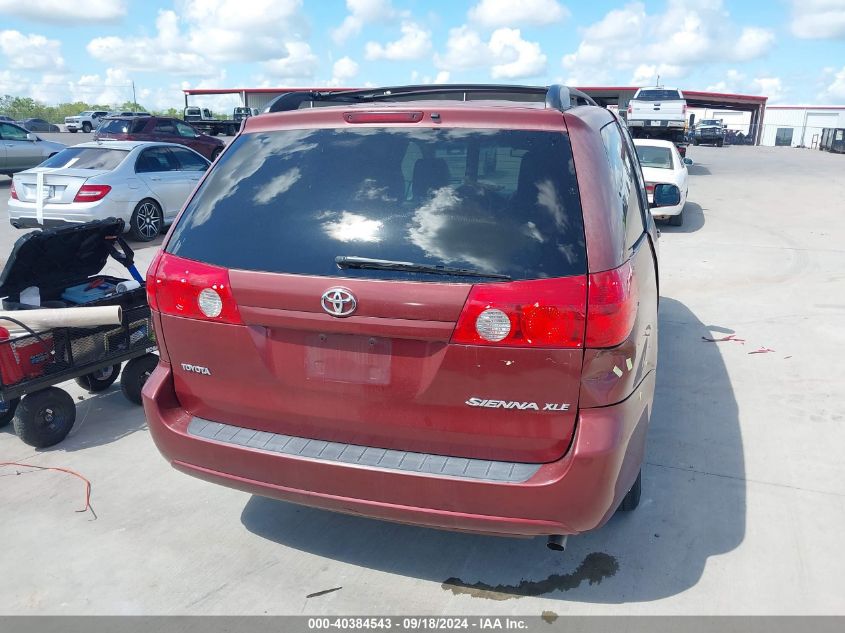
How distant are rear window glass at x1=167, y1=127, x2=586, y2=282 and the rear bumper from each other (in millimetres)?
654

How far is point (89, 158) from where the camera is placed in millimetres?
11273

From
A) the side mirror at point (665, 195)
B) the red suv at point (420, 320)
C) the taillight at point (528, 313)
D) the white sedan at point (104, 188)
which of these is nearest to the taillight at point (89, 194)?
the white sedan at point (104, 188)

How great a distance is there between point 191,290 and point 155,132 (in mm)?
19024

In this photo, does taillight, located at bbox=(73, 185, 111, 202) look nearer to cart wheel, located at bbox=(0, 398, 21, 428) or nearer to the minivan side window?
cart wheel, located at bbox=(0, 398, 21, 428)

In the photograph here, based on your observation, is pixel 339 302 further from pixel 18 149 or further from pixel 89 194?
pixel 18 149

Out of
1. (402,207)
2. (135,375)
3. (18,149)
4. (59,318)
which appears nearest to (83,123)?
(18,149)

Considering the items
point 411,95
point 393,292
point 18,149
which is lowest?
point 18,149

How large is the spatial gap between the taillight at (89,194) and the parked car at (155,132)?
349 inches

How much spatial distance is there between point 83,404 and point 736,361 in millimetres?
5116

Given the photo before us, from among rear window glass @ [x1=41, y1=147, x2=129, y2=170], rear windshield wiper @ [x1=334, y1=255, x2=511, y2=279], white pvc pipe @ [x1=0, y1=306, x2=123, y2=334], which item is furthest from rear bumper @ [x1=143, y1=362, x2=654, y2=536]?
rear window glass @ [x1=41, y1=147, x2=129, y2=170]

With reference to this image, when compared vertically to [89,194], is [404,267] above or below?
above

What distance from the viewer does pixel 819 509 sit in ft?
11.7
